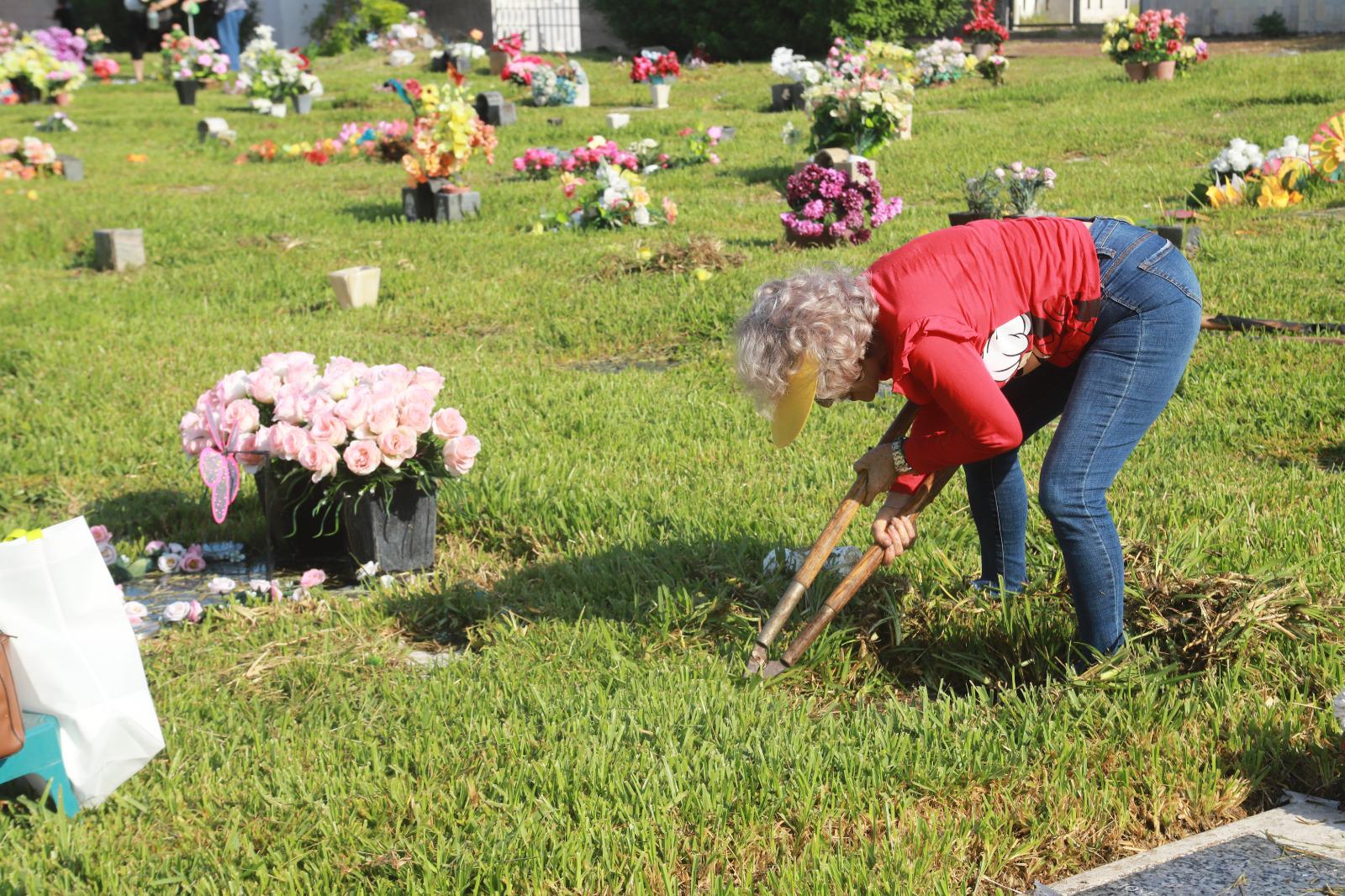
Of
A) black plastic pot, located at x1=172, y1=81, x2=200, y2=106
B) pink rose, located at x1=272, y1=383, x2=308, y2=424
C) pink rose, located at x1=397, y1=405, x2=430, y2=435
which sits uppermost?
black plastic pot, located at x1=172, y1=81, x2=200, y2=106

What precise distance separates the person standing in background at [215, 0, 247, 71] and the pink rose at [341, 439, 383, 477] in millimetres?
20655

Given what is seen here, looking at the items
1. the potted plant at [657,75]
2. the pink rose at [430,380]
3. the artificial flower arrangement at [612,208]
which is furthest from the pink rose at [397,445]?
the potted plant at [657,75]

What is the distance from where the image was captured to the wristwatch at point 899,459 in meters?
2.84

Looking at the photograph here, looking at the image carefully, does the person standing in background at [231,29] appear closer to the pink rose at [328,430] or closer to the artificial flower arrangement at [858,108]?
the artificial flower arrangement at [858,108]

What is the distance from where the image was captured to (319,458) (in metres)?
3.92

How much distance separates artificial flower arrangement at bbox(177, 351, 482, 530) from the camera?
13.0ft

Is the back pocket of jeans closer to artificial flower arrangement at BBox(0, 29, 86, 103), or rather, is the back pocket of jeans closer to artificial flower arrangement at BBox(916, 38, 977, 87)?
artificial flower arrangement at BBox(916, 38, 977, 87)

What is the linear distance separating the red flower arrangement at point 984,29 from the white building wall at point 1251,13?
351 centimetres

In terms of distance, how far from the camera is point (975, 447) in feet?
8.68

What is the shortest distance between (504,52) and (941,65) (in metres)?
7.64

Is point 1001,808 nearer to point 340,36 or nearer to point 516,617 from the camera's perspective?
point 516,617

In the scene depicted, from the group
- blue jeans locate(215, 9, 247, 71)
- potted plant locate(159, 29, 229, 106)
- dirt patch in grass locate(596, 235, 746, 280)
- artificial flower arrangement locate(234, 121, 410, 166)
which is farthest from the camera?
blue jeans locate(215, 9, 247, 71)

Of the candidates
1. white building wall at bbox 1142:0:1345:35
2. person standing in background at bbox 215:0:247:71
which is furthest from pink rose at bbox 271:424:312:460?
white building wall at bbox 1142:0:1345:35

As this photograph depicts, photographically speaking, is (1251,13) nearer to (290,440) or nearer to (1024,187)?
(1024,187)
